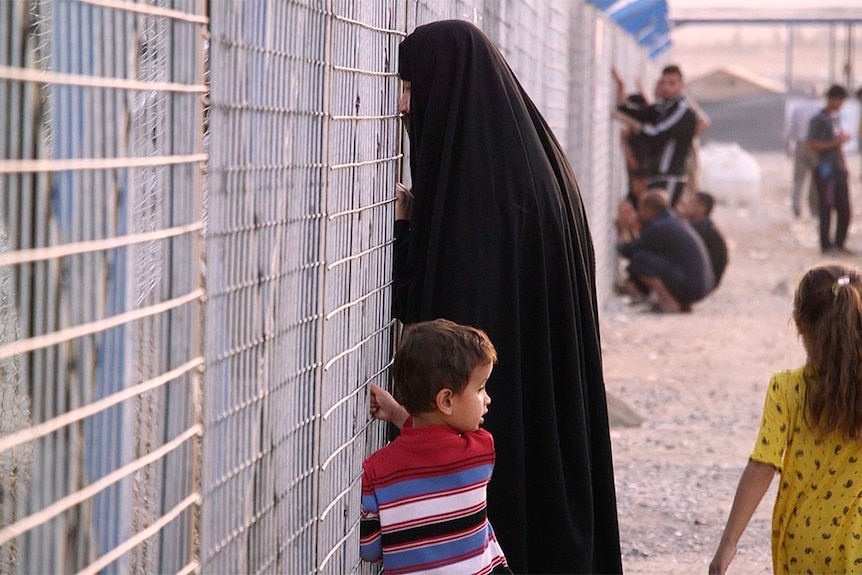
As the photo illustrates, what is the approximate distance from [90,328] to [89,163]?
0.19 meters

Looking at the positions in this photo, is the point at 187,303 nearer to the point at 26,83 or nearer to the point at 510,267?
the point at 26,83

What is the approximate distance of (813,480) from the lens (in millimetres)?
2859

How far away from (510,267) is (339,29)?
0.66m

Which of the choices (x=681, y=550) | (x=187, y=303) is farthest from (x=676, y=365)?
(x=187, y=303)

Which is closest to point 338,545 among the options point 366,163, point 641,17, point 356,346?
point 356,346

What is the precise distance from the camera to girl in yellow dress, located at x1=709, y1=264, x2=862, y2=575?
2752 mm

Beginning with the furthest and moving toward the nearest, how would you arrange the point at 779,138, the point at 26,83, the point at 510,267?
the point at 779,138, the point at 510,267, the point at 26,83

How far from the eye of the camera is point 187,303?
70.2 inches

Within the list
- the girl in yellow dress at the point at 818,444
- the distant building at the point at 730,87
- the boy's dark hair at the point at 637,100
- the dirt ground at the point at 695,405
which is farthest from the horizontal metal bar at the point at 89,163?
the distant building at the point at 730,87

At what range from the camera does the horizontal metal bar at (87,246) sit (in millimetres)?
1389

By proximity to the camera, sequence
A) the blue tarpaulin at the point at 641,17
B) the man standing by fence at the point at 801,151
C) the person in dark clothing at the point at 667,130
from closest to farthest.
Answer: the blue tarpaulin at the point at 641,17, the person in dark clothing at the point at 667,130, the man standing by fence at the point at 801,151

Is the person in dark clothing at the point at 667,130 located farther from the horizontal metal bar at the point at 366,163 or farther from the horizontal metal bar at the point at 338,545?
the horizontal metal bar at the point at 338,545

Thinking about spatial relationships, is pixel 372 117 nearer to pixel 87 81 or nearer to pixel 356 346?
pixel 356 346

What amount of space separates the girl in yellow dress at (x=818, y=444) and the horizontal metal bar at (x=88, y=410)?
4.97 feet
